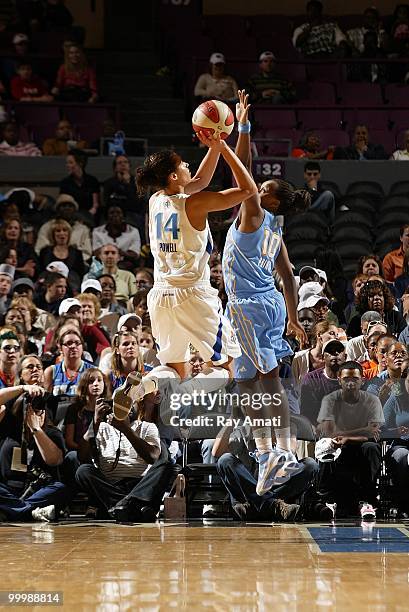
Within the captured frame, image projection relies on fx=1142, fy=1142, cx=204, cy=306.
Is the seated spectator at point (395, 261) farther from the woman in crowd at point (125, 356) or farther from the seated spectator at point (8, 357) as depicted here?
the seated spectator at point (8, 357)

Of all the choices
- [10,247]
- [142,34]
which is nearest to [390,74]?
[142,34]

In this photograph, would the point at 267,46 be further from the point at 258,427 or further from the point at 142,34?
the point at 258,427

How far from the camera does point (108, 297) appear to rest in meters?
11.2

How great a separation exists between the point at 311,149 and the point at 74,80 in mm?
3439

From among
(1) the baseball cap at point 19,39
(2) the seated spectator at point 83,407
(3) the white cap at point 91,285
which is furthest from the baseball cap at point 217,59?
(2) the seated spectator at point 83,407

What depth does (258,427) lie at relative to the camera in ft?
24.8

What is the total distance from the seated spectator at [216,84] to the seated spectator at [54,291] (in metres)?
4.47

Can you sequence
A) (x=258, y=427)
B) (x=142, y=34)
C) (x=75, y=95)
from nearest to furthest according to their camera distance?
(x=258, y=427) < (x=75, y=95) < (x=142, y=34)

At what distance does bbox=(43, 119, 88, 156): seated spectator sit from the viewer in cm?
1437

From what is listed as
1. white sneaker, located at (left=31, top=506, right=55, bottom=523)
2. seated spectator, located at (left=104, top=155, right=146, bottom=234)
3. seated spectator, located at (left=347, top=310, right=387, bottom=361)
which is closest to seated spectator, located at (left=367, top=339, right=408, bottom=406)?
seated spectator, located at (left=347, top=310, right=387, bottom=361)

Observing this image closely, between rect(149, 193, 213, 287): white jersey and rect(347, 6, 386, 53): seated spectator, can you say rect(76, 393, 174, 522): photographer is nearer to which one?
rect(149, 193, 213, 287): white jersey

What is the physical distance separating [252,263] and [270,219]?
329 millimetres

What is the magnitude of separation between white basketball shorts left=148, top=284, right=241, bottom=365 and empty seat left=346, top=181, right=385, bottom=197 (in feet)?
23.2

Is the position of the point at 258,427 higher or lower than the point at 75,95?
lower
